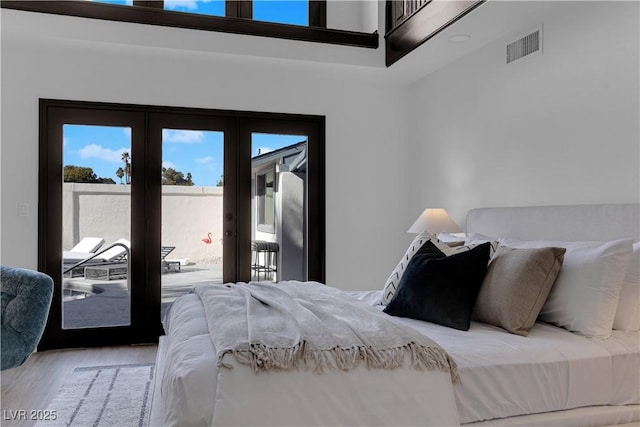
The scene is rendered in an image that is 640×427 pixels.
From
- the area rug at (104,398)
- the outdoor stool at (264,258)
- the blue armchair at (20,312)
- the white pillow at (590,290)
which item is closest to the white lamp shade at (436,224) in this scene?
the outdoor stool at (264,258)

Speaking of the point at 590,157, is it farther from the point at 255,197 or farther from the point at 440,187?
the point at 255,197

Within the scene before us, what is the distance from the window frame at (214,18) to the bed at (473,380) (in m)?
2.50

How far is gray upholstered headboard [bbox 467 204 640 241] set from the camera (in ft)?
8.43

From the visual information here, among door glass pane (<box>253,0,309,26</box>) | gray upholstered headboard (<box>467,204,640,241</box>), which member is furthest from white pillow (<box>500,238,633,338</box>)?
door glass pane (<box>253,0,309,26</box>)

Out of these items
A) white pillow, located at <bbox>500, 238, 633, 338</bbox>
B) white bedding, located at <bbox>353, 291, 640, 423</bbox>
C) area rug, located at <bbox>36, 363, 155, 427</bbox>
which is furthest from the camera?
area rug, located at <bbox>36, 363, 155, 427</bbox>

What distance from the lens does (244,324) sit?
2.01m

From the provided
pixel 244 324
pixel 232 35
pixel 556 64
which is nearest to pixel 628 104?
pixel 556 64

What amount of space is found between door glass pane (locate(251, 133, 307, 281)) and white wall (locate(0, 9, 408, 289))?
266 mm

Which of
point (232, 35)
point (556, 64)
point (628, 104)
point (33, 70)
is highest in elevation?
point (232, 35)

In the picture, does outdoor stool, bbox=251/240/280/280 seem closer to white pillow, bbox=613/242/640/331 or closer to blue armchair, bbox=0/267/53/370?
blue armchair, bbox=0/267/53/370

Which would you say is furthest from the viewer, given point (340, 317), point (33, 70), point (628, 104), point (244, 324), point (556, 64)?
point (33, 70)

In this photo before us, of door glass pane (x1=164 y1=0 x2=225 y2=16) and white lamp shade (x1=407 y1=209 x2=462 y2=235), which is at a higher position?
door glass pane (x1=164 y1=0 x2=225 y2=16)

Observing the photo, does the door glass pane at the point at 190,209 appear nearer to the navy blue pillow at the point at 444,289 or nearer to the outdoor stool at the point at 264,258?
the outdoor stool at the point at 264,258

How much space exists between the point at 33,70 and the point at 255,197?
6.98 feet
